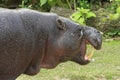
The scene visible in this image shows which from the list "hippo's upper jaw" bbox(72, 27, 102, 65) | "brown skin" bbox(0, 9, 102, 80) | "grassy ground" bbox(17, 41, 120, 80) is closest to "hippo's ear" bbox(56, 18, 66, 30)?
"brown skin" bbox(0, 9, 102, 80)

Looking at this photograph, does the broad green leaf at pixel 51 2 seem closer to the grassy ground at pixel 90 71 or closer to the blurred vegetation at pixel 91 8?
the blurred vegetation at pixel 91 8

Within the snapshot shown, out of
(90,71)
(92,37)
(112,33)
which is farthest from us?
(112,33)

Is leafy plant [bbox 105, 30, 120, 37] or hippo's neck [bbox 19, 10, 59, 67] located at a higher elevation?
hippo's neck [bbox 19, 10, 59, 67]

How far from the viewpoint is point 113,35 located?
11.6 metres

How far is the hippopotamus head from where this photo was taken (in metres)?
2.24

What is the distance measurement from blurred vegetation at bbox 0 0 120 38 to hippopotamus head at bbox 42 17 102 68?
26.5 feet

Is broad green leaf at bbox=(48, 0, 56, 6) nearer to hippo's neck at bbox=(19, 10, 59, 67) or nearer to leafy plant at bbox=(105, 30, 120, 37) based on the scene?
leafy plant at bbox=(105, 30, 120, 37)

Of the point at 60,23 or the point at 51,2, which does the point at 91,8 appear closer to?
the point at 51,2

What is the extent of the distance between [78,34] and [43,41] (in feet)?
0.73

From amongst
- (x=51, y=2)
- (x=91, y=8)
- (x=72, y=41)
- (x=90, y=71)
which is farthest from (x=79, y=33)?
(x=91, y=8)

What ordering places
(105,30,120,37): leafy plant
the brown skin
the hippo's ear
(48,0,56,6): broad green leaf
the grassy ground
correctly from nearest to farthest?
the brown skin < the hippo's ear < the grassy ground < (105,30,120,37): leafy plant < (48,0,56,6): broad green leaf

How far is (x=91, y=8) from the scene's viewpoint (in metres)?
12.9

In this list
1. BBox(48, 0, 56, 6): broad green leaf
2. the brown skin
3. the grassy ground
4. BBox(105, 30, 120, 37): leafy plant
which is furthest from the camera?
BBox(48, 0, 56, 6): broad green leaf

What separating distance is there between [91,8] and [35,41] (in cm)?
1088
